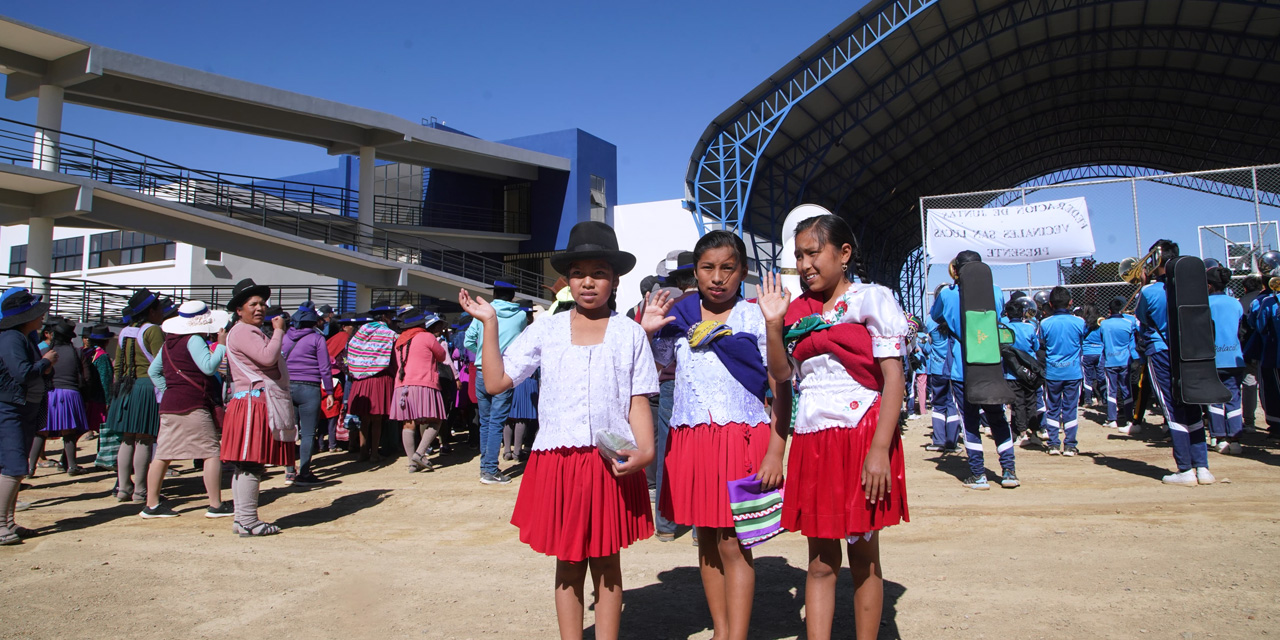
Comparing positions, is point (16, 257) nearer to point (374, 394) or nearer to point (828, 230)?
point (374, 394)

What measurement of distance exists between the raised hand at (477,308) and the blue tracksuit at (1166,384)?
5.61 meters

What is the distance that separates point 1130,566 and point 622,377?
3.06 m

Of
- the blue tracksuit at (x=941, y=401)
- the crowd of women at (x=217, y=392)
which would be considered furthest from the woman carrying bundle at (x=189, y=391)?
the blue tracksuit at (x=941, y=401)

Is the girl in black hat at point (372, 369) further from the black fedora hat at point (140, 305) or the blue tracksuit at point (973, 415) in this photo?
the blue tracksuit at point (973, 415)

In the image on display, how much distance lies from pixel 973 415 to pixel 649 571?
330cm

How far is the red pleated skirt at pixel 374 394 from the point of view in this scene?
330 inches

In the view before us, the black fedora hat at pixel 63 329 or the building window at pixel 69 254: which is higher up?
the building window at pixel 69 254

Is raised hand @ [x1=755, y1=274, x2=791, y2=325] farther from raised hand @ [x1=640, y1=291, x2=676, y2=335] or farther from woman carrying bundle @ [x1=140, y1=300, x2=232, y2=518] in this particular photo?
woman carrying bundle @ [x1=140, y1=300, x2=232, y2=518]

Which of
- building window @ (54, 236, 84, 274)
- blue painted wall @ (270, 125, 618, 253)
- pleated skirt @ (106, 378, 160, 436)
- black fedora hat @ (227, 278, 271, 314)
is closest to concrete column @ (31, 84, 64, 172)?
blue painted wall @ (270, 125, 618, 253)

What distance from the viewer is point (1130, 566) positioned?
389 cm

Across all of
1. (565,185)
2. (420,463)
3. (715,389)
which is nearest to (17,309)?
(420,463)

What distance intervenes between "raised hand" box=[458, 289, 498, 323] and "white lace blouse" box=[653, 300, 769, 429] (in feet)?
2.76

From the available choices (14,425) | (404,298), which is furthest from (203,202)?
(14,425)

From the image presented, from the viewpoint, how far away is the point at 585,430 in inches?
107
